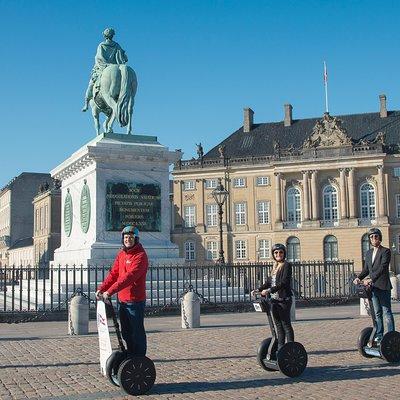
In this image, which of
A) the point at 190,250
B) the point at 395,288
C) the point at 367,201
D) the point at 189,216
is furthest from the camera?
the point at 189,216

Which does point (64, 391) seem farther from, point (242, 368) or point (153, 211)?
point (153, 211)

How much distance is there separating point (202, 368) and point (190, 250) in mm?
67664

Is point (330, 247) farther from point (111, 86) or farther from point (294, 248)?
point (111, 86)

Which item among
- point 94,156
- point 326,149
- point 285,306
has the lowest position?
point 285,306

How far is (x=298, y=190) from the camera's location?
73.0 meters

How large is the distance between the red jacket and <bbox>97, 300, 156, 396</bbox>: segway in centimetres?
24

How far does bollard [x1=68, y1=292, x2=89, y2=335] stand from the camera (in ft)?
43.8

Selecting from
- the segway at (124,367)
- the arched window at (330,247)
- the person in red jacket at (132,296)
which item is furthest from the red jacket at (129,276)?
the arched window at (330,247)

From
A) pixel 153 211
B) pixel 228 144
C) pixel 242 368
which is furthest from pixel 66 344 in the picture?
pixel 228 144

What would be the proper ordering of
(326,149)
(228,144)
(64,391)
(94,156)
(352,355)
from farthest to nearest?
(228,144) → (326,149) → (94,156) → (352,355) → (64,391)

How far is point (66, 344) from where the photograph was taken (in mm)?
11898

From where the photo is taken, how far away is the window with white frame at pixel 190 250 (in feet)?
251

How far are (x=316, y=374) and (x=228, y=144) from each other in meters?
71.8

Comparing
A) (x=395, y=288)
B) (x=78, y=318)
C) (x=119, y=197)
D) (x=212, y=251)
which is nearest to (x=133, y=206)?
(x=119, y=197)
